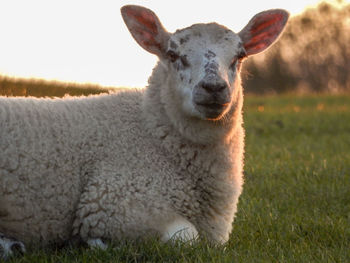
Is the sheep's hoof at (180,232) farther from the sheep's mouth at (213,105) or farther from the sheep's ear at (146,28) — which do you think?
the sheep's ear at (146,28)

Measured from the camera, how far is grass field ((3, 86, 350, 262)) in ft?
12.7

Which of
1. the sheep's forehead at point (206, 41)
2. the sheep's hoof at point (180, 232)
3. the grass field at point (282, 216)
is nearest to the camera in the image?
the grass field at point (282, 216)

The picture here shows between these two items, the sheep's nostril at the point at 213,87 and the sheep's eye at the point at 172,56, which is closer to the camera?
the sheep's nostril at the point at 213,87

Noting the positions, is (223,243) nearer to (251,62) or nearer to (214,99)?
(214,99)

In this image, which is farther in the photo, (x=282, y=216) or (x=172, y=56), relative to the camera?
(x=282, y=216)

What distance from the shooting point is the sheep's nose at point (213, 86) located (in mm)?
4082

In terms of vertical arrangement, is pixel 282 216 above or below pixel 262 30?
below

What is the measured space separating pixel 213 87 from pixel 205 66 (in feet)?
0.78

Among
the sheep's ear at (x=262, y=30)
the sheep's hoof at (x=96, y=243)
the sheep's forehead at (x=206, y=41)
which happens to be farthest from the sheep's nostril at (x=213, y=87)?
the sheep's hoof at (x=96, y=243)

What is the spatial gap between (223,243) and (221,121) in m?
0.92

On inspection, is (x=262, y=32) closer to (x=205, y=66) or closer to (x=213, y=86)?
(x=205, y=66)

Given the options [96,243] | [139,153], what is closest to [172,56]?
[139,153]

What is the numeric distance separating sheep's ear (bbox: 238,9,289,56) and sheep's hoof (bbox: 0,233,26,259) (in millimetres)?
2385

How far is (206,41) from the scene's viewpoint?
448 cm
